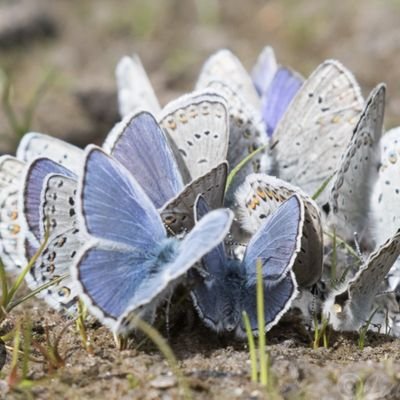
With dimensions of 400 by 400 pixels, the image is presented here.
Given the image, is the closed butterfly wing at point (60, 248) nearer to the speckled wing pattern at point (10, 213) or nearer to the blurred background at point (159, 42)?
the speckled wing pattern at point (10, 213)

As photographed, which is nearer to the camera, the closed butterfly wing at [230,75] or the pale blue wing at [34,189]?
the pale blue wing at [34,189]

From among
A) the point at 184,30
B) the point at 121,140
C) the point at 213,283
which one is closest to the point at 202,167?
the point at 121,140

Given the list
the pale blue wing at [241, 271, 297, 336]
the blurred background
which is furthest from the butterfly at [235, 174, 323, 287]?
the blurred background

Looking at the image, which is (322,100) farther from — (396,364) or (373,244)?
(396,364)

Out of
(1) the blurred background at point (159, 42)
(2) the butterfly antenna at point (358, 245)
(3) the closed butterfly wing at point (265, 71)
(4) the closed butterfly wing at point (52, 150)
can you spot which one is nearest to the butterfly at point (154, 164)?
(4) the closed butterfly wing at point (52, 150)

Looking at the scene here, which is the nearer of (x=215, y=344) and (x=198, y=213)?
(x=198, y=213)
